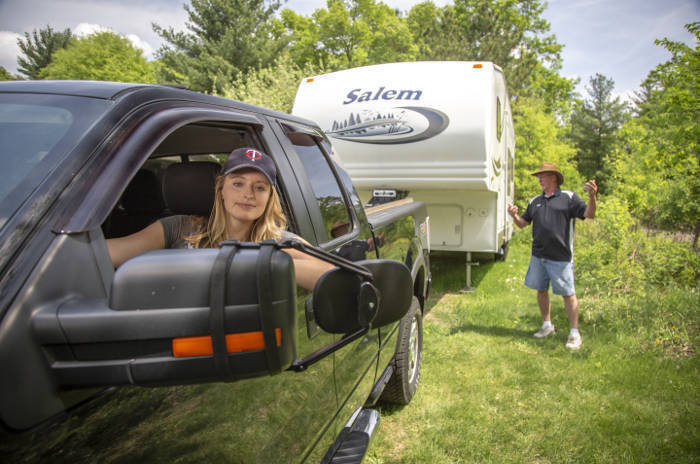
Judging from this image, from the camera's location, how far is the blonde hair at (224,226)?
76.4 inches

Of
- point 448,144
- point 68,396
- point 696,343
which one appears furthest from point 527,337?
point 68,396

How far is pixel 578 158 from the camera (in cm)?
4375

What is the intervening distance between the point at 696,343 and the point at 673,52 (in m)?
3.92

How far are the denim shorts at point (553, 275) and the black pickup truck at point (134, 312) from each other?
396 centimetres

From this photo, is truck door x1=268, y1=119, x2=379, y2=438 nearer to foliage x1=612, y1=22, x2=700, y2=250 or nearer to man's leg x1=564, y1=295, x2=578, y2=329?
man's leg x1=564, y1=295, x2=578, y2=329

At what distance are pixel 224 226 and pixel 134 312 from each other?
1.07 metres

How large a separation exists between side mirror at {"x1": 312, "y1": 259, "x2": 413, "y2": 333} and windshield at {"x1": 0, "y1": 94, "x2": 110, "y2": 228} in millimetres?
739

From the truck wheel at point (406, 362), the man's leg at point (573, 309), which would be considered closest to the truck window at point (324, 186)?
the truck wheel at point (406, 362)

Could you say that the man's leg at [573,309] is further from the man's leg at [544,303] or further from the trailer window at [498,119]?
the trailer window at [498,119]

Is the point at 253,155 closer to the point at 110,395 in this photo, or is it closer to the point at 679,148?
the point at 110,395

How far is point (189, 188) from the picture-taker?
210 cm

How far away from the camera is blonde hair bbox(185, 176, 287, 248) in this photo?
194cm

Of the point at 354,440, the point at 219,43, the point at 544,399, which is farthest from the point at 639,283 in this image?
the point at 219,43

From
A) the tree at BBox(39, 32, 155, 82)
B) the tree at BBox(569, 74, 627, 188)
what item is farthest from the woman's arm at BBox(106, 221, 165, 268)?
the tree at BBox(569, 74, 627, 188)
